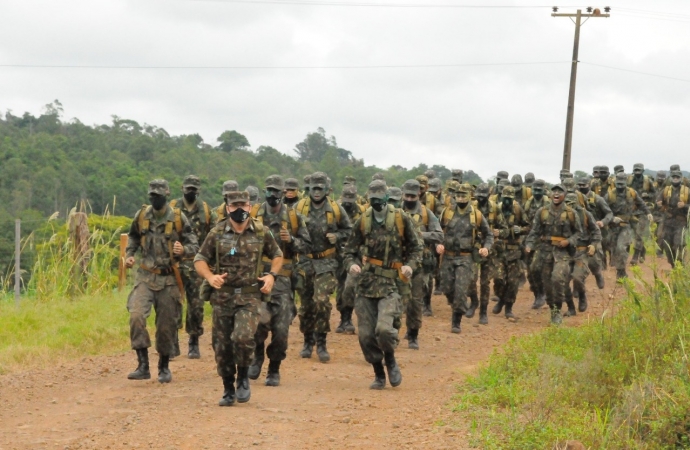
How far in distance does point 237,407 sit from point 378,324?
178 centimetres

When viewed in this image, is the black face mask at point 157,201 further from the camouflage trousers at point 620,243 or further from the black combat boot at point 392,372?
the camouflage trousers at point 620,243

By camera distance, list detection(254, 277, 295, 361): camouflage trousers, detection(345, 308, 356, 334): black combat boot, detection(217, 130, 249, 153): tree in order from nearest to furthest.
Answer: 1. detection(254, 277, 295, 361): camouflage trousers
2. detection(345, 308, 356, 334): black combat boot
3. detection(217, 130, 249, 153): tree

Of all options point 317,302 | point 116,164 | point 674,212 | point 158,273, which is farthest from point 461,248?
point 116,164

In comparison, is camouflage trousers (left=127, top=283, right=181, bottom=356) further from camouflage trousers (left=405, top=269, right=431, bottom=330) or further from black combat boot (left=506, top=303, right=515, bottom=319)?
black combat boot (left=506, top=303, right=515, bottom=319)

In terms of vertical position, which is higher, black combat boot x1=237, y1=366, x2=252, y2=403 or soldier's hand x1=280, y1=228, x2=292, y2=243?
soldier's hand x1=280, y1=228, x2=292, y2=243

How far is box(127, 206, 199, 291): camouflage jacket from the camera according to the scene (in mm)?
11781

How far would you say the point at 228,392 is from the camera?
10.5m

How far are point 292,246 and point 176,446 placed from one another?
3.87 m

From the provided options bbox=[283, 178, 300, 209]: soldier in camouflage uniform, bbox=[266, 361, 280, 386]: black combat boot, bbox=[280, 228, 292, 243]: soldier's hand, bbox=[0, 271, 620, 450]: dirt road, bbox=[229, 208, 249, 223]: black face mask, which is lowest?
bbox=[0, 271, 620, 450]: dirt road

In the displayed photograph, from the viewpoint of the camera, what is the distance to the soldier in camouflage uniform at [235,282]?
10.2 meters

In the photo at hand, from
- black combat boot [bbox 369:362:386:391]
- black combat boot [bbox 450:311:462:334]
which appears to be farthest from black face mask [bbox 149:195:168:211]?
black combat boot [bbox 450:311:462:334]

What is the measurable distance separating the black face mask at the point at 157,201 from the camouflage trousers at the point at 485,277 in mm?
7009

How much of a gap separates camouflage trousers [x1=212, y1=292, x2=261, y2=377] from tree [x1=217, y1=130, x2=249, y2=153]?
58.6 m

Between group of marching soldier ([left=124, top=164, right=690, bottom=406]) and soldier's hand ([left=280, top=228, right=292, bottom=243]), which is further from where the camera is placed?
soldier's hand ([left=280, top=228, right=292, bottom=243])
